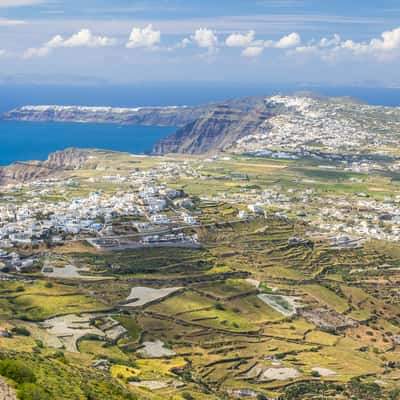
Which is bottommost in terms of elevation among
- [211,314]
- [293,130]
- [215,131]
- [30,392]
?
[211,314]

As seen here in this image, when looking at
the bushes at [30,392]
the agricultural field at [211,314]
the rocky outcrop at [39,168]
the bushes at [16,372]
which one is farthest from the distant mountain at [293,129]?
the bushes at [30,392]

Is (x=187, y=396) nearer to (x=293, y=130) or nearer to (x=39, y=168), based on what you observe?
(x=39, y=168)

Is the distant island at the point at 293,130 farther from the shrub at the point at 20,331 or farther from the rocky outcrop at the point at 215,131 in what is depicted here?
the shrub at the point at 20,331

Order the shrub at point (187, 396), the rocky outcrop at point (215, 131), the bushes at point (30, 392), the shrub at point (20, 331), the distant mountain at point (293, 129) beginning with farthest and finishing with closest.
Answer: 1. the rocky outcrop at point (215, 131)
2. the distant mountain at point (293, 129)
3. the shrub at point (20, 331)
4. the shrub at point (187, 396)
5. the bushes at point (30, 392)

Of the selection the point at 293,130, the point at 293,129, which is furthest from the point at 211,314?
the point at 293,129

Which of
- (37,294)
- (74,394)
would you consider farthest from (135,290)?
(74,394)

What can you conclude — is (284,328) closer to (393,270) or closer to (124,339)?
(124,339)
